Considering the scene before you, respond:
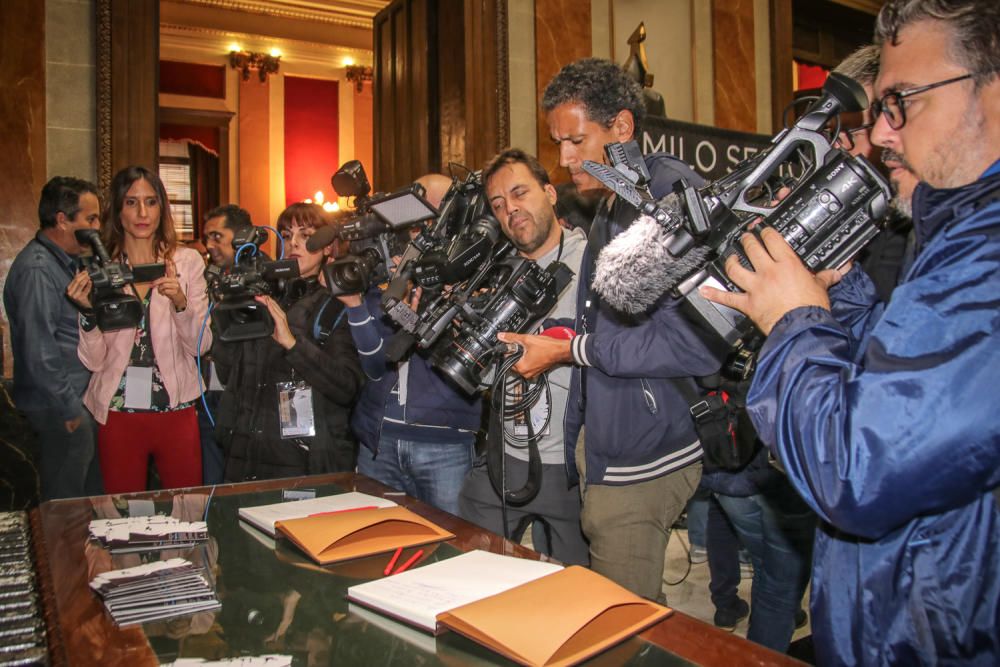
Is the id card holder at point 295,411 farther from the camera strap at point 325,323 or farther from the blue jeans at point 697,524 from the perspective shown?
the blue jeans at point 697,524

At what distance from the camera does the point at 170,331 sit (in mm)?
2850

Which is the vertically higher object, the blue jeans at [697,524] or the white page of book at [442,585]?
the white page of book at [442,585]

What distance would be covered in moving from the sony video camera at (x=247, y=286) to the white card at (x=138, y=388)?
22.5 inches

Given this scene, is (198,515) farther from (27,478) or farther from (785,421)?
(27,478)

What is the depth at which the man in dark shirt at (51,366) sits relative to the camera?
2.92m

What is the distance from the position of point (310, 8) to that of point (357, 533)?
30.8ft

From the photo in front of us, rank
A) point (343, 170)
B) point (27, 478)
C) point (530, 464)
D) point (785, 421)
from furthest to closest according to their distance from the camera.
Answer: point (27, 478) < point (343, 170) < point (530, 464) < point (785, 421)

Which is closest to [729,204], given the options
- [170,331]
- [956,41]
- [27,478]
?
[956,41]

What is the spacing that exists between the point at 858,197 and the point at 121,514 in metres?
1.53

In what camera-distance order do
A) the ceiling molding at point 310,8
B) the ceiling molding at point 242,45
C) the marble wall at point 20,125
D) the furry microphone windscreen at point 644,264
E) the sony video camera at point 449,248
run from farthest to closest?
the ceiling molding at point 242,45
the ceiling molding at point 310,8
the marble wall at point 20,125
the sony video camera at point 449,248
the furry microphone windscreen at point 644,264

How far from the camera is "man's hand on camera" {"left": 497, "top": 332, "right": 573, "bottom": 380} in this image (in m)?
1.90

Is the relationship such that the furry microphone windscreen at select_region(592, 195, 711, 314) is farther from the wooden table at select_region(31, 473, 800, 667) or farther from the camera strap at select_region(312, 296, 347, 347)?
the camera strap at select_region(312, 296, 347, 347)

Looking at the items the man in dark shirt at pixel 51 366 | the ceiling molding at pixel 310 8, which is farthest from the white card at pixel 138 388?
the ceiling molding at pixel 310 8

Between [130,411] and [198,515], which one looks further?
[130,411]
